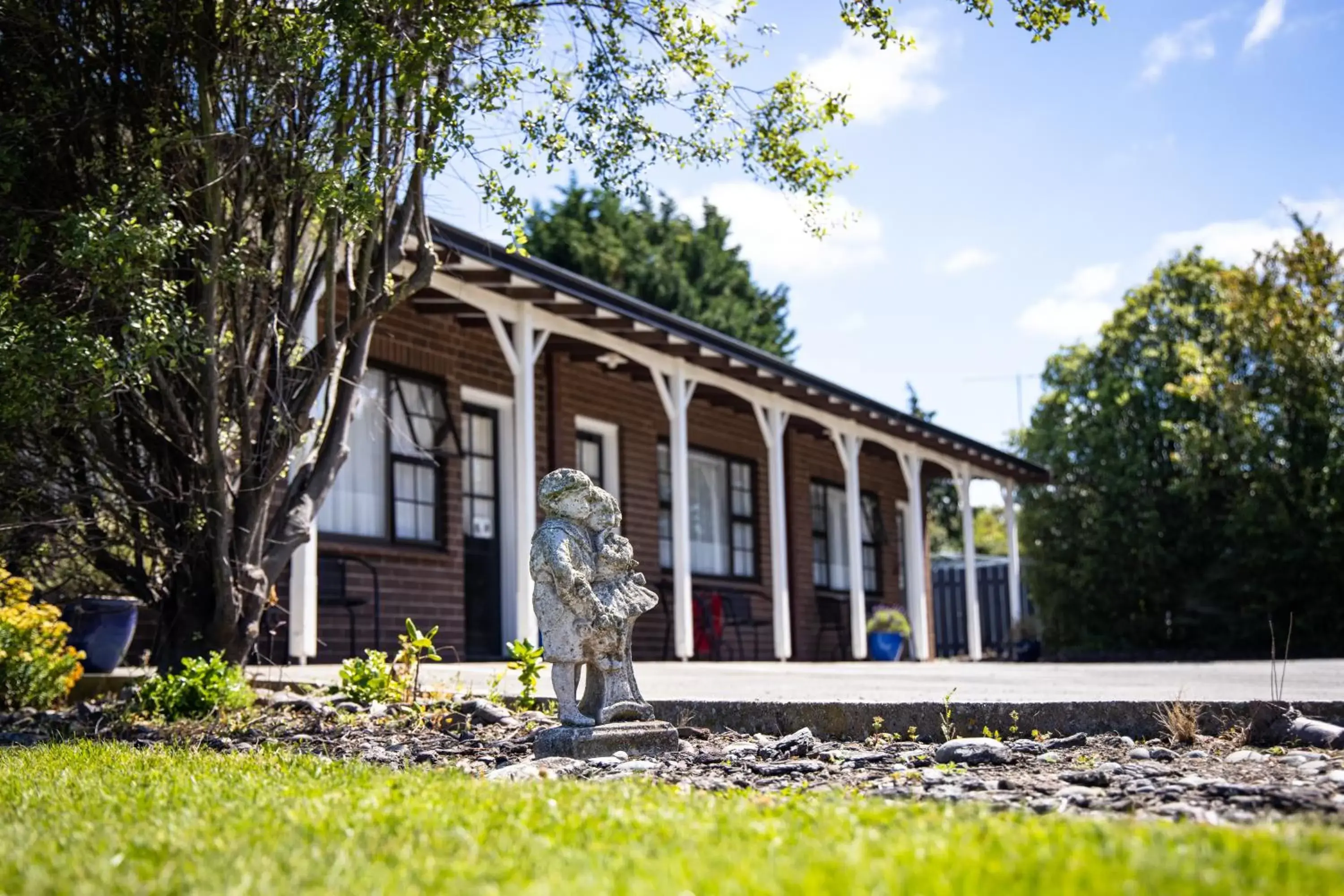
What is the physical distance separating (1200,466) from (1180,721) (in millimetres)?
15809

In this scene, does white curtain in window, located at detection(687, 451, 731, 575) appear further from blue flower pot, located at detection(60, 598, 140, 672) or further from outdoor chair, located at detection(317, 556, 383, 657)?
blue flower pot, located at detection(60, 598, 140, 672)

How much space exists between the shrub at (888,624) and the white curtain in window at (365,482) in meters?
7.73

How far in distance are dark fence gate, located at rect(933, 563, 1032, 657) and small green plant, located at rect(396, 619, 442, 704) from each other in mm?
19385

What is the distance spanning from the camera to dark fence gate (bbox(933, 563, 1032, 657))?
85.7 feet

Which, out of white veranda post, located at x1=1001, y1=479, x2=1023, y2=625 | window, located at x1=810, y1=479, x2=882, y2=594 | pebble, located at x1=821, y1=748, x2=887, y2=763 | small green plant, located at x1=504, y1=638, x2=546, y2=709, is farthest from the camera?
white veranda post, located at x1=1001, y1=479, x2=1023, y2=625

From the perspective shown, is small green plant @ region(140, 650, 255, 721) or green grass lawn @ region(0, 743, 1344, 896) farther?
small green plant @ region(140, 650, 255, 721)

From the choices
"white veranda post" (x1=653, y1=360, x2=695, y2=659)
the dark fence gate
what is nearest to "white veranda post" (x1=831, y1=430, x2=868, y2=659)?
"white veranda post" (x1=653, y1=360, x2=695, y2=659)

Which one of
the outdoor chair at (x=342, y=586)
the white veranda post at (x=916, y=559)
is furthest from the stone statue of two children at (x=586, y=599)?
the white veranda post at (x=916, y=559)

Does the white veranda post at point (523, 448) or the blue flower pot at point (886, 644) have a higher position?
the white veranda post at point (523, 448)

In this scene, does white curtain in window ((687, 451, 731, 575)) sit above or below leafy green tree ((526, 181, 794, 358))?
below

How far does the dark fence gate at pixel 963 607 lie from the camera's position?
26125mm

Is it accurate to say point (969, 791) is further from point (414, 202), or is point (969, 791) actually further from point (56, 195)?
point (56, 195)

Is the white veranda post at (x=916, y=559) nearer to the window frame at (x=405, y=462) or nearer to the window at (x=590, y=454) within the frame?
the window at (x=590, y=454)

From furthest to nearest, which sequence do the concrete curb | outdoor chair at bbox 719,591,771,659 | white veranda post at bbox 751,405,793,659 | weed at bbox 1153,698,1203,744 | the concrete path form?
outdoor chair at bbox 719,591,771,659 < white veranda post at bbox 751,405,793,659 < the concrete path < the concrete curb < weed at bbox 1153,698,1203,744
